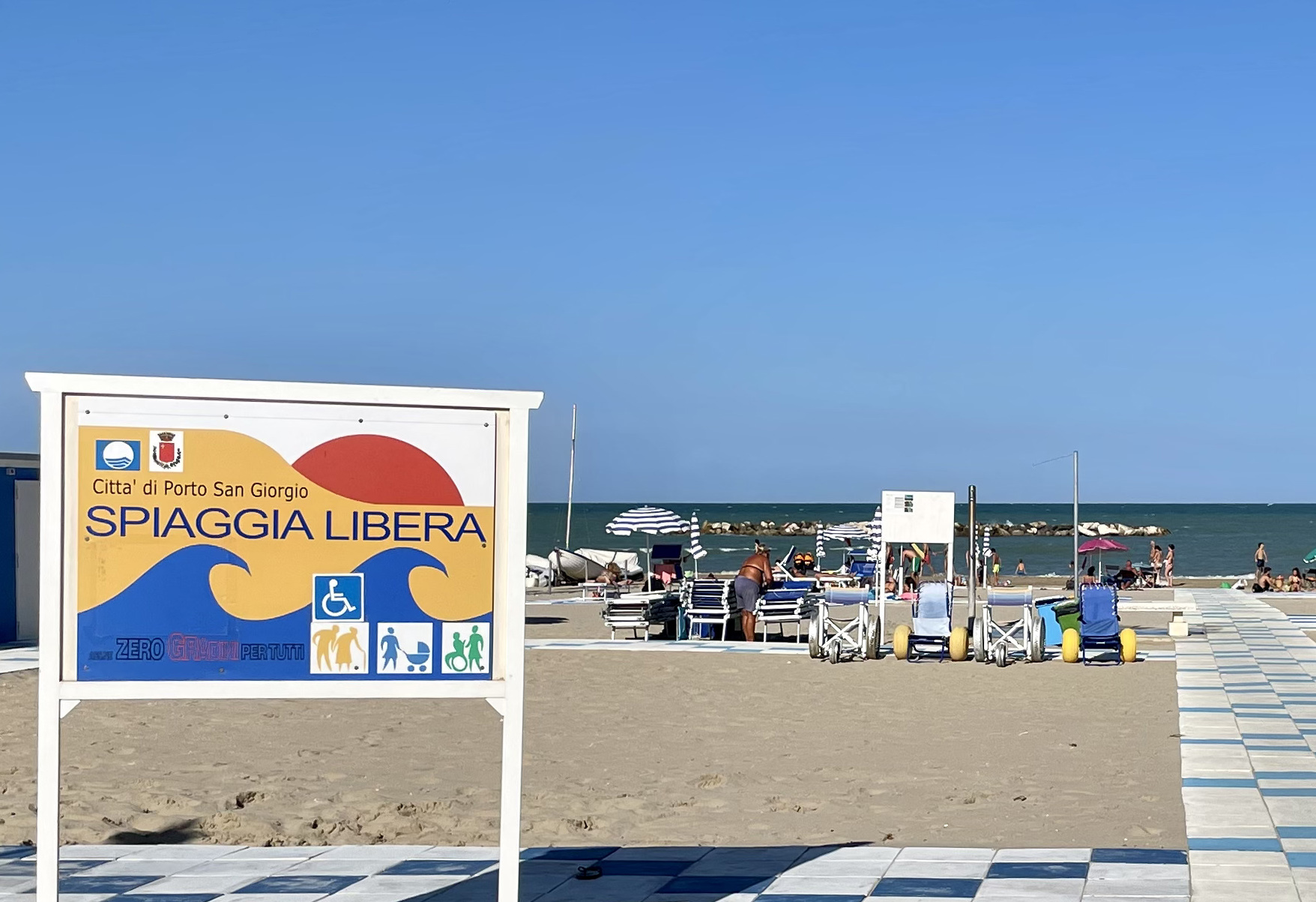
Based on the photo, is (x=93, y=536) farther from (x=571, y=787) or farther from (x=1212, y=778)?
(x=1212, y=778)

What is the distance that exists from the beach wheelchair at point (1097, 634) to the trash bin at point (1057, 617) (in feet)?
2.22

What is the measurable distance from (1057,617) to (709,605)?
13.2 ft

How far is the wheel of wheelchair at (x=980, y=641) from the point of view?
14.1 meters

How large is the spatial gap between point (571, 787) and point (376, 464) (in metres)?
3.55

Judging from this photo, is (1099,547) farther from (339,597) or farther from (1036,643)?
(339,597)

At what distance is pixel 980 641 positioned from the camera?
46.6ft

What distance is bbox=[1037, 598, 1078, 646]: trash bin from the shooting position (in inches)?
593

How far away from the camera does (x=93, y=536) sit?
4.30 metres

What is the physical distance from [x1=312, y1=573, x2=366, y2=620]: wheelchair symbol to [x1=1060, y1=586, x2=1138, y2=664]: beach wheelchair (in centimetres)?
1080

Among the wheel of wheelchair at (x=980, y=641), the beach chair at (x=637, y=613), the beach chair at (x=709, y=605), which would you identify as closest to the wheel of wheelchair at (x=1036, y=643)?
the wheel of wheelchair at (x=980, y=641)

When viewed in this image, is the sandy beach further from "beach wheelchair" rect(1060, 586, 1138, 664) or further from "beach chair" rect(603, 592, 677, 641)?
"beach chair" rect(603, 592, 677, 641)

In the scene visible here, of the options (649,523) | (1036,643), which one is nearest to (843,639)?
(1036,643)

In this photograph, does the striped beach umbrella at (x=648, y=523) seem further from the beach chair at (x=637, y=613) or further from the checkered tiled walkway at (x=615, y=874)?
the checkered tiled walkway at (x=615, y=874)

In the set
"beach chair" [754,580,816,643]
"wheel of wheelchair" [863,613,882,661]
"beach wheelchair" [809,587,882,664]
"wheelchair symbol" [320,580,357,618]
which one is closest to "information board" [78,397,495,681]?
"wheelchair symbol" [320,580,357,618]
